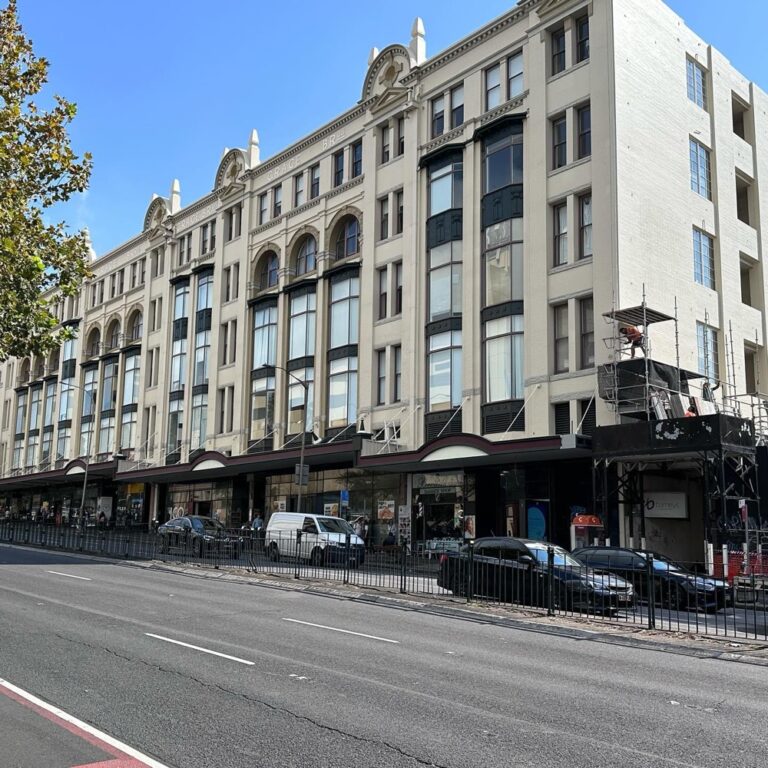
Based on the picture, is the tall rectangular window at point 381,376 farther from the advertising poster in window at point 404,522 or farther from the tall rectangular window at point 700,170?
the tall rectangular window at point 700,170

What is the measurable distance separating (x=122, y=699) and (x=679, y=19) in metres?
37.5

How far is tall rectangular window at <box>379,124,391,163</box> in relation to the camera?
40750 mm

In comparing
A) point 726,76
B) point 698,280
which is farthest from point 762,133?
point 698,280

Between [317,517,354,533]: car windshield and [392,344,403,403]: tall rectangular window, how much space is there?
8244 millimetres

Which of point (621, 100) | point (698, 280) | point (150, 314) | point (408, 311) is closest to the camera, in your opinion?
point (621, 100)

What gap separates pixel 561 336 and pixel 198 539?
50.5 feet

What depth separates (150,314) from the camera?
58.3 m

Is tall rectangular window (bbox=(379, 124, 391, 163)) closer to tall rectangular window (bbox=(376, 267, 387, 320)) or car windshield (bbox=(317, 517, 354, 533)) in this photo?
tall rectangular window (bbox=(376, 267, 387, 320))

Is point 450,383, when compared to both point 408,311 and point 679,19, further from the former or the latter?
point 679,19

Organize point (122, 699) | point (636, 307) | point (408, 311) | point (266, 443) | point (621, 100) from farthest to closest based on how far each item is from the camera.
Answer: point (266, 443), point (408, 311), point (621, 100), point (636, 307), point (122, 699)

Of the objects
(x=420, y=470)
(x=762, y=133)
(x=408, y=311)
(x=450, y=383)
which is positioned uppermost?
(x=762, y=133)

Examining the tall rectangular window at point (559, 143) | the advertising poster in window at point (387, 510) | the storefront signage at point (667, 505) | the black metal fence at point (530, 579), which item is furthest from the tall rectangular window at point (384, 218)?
the storefront signage at point (667, 505)

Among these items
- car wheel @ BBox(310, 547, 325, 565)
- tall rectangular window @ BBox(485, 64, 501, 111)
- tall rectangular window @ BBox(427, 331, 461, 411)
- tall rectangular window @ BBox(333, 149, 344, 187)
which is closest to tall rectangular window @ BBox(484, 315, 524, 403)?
tall rectangular window @ BBox(427, 331, 461, 411)

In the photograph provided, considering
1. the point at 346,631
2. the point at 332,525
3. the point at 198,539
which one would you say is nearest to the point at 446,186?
the point at 332,525
